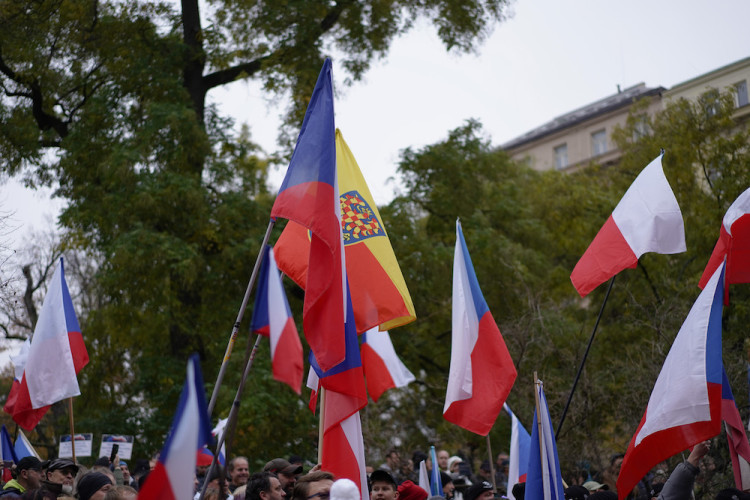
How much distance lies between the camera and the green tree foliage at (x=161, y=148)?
16297 mm

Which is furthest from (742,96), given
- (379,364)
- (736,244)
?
(736,244)

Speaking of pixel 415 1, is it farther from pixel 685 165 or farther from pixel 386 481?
pixel 386 481

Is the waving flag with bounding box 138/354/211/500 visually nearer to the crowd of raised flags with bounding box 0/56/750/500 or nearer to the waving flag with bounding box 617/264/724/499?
the crowd of raised flags with bounding box 0/56/750/500

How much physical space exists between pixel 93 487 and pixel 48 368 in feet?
9.10

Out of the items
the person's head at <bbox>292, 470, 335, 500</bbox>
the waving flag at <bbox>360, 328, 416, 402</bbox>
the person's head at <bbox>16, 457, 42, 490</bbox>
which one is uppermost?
the waving flag at <bbox>360, 328, 416, 402</bbox>

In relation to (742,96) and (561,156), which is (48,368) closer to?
(742,96)

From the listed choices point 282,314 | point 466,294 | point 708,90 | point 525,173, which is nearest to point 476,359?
point 466,294

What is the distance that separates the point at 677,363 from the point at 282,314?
335 centimetres

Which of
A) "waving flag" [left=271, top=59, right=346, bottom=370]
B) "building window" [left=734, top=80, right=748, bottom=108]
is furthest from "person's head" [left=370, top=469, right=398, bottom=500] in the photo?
"building window" [left=734, top=80, right=748, bottom=108]

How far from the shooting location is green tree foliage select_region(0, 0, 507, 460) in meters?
16.3

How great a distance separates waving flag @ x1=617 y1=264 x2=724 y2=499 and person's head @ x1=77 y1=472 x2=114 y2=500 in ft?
13.0

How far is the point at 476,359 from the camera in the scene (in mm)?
8727

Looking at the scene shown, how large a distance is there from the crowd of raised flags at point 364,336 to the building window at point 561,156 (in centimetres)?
4385

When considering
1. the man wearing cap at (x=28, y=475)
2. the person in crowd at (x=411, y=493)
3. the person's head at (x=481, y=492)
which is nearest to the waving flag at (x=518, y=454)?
the person's head at (x=481, y=492)
